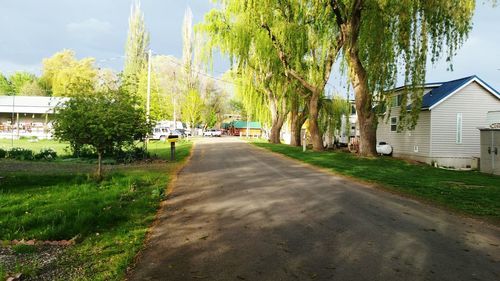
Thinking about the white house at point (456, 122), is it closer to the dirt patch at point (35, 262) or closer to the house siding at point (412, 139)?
the house siding at point (412, 139)

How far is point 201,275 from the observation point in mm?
4395

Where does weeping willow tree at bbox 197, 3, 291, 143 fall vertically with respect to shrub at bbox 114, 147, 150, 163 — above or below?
above

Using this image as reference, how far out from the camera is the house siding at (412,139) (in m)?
25.5

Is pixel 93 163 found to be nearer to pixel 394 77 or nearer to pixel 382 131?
pixel 394 77

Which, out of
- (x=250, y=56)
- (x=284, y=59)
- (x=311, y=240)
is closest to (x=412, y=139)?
(x=284, y=59)

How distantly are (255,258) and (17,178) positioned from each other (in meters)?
8.39

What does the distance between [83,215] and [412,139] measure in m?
24.5

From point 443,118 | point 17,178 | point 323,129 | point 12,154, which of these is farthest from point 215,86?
point 17,178

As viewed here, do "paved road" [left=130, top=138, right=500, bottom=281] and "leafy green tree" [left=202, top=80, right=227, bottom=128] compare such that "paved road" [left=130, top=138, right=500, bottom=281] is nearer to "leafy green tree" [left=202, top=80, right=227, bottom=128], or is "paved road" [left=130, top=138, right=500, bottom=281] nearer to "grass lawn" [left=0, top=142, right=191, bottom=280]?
"grass lawn" [left=0, top=142, right=191, bottom=280]

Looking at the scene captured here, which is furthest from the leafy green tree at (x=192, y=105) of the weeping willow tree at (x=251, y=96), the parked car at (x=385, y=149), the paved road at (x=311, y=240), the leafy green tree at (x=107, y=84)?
the paved road at (x=311, y=240)

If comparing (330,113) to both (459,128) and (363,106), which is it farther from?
(363,106)

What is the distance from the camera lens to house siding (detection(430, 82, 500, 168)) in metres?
25.1

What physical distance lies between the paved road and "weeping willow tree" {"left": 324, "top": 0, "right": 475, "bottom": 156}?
10.0 m

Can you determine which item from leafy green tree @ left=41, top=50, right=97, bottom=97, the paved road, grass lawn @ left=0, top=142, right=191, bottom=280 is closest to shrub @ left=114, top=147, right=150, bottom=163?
grass lawn @ left=0, top=142, right=191, bottom=280
